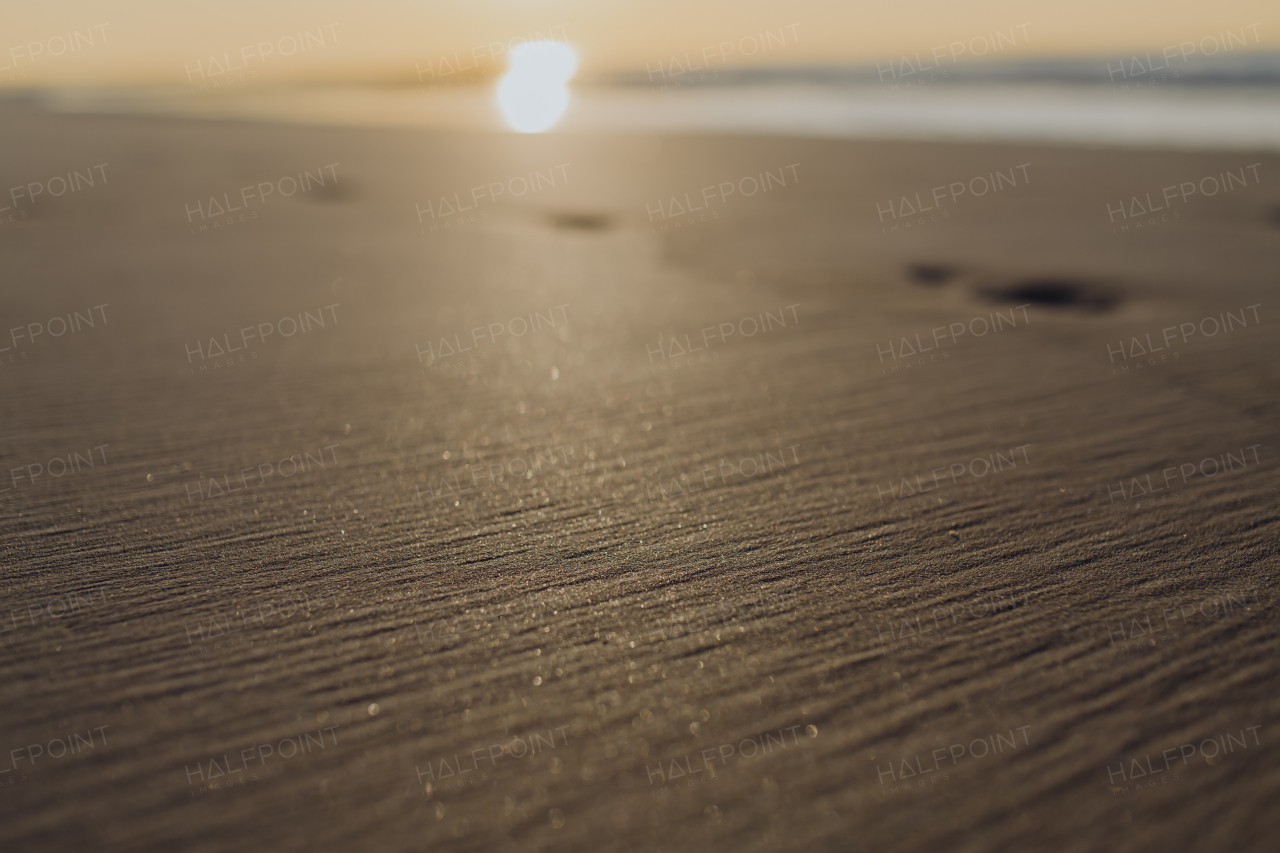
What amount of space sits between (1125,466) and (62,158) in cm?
1019

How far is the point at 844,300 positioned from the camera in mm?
4281

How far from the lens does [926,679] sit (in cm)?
160

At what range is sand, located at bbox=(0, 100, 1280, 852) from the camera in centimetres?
135

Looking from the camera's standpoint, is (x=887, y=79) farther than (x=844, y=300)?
Yes

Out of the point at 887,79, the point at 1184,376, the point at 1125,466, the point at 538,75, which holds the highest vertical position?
the point at 538,75

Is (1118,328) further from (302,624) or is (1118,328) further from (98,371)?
(98,371)

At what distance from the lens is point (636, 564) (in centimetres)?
197

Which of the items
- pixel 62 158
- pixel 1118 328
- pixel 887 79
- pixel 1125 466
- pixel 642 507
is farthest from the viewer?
pixel 887 79

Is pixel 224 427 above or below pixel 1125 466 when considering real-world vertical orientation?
above

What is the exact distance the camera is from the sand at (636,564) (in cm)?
135

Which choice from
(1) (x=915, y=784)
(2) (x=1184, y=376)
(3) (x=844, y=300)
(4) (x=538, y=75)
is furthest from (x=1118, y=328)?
(4) (x=538, y=75)

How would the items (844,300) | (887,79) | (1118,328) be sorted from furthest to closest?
(887,79) → (844,300) → (1118,328)

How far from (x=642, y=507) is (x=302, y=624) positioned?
3.00ft

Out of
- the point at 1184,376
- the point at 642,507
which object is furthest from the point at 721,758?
the point at 1184,376
